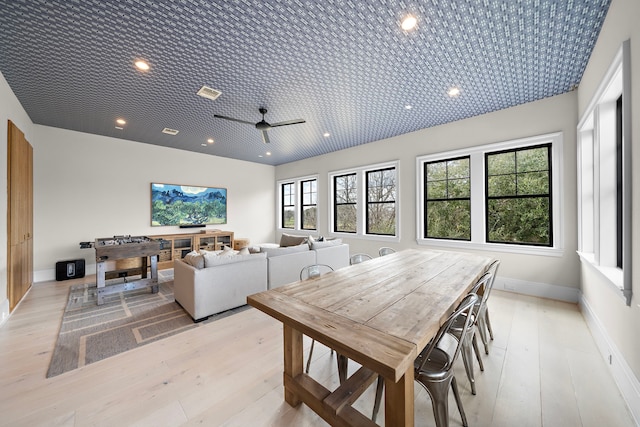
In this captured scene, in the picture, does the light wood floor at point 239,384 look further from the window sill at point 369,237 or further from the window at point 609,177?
the window sill at point 369,237

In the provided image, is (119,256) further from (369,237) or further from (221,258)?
(369,237)

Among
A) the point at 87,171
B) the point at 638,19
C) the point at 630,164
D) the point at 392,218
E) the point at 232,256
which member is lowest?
the point at 232,256

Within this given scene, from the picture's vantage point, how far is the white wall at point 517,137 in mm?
3197

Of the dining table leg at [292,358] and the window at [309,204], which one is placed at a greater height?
the window at [309,204]

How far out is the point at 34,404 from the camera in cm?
157

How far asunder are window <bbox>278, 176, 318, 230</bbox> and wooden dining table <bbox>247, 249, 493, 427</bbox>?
4.90m

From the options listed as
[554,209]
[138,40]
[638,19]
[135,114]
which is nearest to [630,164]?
[638,19]

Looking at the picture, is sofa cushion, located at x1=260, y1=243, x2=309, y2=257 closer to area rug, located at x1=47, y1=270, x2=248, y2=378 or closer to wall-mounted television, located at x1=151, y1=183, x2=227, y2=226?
area rug, located at x1=47, y1=270, x2=248, y2=378

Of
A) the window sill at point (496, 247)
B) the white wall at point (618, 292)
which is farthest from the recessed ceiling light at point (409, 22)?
the window sill at point (496, 247)

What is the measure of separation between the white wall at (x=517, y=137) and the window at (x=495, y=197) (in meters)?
0.10

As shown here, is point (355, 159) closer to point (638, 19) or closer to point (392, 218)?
point (392, 218)

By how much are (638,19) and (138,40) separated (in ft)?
12.1

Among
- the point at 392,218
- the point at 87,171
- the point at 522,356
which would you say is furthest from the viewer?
the point at 392,218

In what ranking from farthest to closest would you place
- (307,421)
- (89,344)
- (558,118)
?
(558,118) → (89,344) → (307,421)
